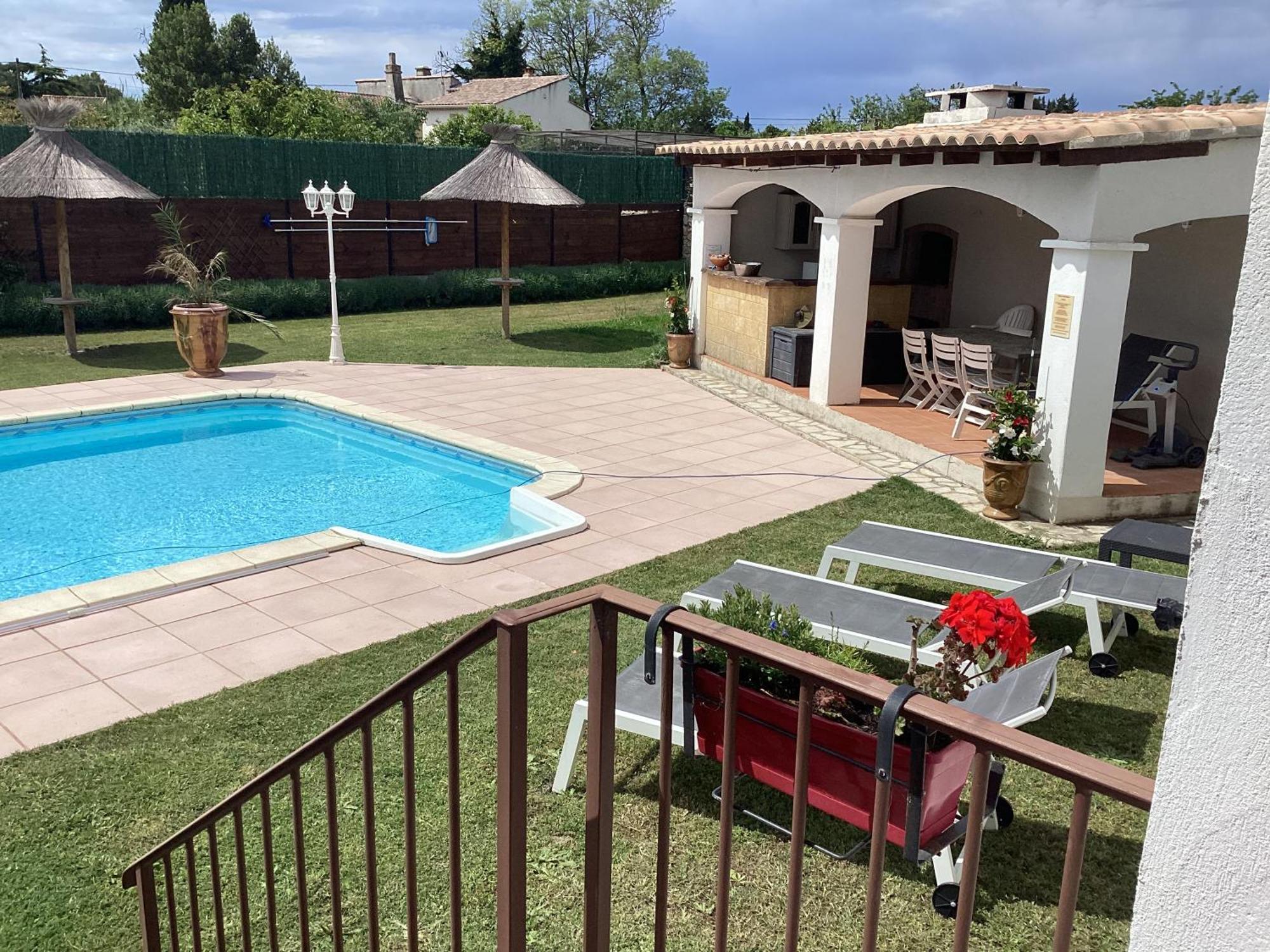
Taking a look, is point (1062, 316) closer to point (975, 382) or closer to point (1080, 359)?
point (1080, 359)

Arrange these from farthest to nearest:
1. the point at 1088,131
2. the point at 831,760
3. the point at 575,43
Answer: the point at 575,43, the point at 1088,131, the point at 831,760

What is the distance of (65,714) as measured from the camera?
5391 mm

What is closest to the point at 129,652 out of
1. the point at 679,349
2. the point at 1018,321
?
the point at 679,349

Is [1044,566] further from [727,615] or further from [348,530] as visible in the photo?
[348,530]

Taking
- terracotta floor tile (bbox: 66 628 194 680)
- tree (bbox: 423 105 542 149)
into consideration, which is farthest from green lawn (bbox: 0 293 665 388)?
tree (bbox: 423 105 542 149)

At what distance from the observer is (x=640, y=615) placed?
2.10 m

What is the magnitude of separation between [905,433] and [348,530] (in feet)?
19.3

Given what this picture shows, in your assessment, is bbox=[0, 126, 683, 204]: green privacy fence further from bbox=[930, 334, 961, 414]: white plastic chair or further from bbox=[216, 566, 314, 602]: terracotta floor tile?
bbox=[216, 566, 314, 602]: terracotta floor tile

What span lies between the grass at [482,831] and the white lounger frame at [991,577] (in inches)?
10.4

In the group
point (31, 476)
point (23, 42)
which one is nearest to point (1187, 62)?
point (31, 476)

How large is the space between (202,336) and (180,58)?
3916cm

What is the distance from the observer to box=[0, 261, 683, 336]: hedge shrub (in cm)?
1788

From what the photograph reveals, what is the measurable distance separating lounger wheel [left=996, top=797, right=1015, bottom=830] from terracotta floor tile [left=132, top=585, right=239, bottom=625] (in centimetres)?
490

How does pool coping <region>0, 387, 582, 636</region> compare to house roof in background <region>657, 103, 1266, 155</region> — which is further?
house roof in background <region>657, 103, 1266, 155</region>
